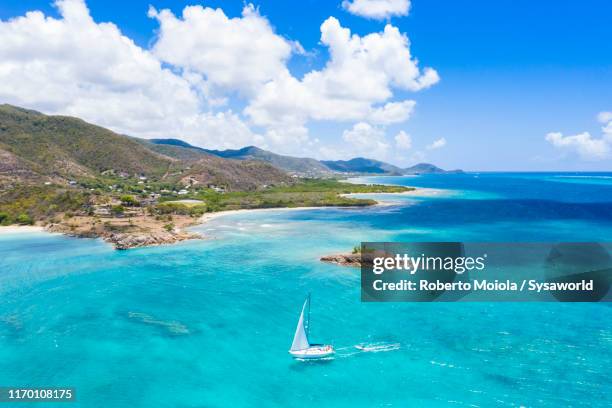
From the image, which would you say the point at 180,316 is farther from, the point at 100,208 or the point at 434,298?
the point at 100,208

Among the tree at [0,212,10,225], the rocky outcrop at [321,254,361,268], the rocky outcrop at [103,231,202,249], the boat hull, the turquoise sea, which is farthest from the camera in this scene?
the tree at [0,212,10,225]

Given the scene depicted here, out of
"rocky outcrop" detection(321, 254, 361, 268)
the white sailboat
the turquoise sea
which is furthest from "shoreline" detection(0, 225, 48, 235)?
the white sailboat

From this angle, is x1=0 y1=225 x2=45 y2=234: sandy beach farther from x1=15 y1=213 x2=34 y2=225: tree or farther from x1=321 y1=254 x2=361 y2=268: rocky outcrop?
x1=321 y1=254 x2=361 y2=268: rocky outcrop

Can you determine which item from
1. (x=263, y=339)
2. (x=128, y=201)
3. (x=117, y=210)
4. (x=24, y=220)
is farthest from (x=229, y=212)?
(x=263, y=339)

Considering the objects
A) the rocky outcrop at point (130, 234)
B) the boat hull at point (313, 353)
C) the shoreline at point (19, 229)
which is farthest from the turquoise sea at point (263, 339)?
the shoreline at point (19, 229)

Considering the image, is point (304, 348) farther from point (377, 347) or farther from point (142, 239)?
point (142, 239)

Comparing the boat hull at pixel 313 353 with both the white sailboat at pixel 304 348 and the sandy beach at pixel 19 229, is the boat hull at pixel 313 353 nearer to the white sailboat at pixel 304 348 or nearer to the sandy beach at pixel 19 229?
the white sailboat at pixel 304 348
